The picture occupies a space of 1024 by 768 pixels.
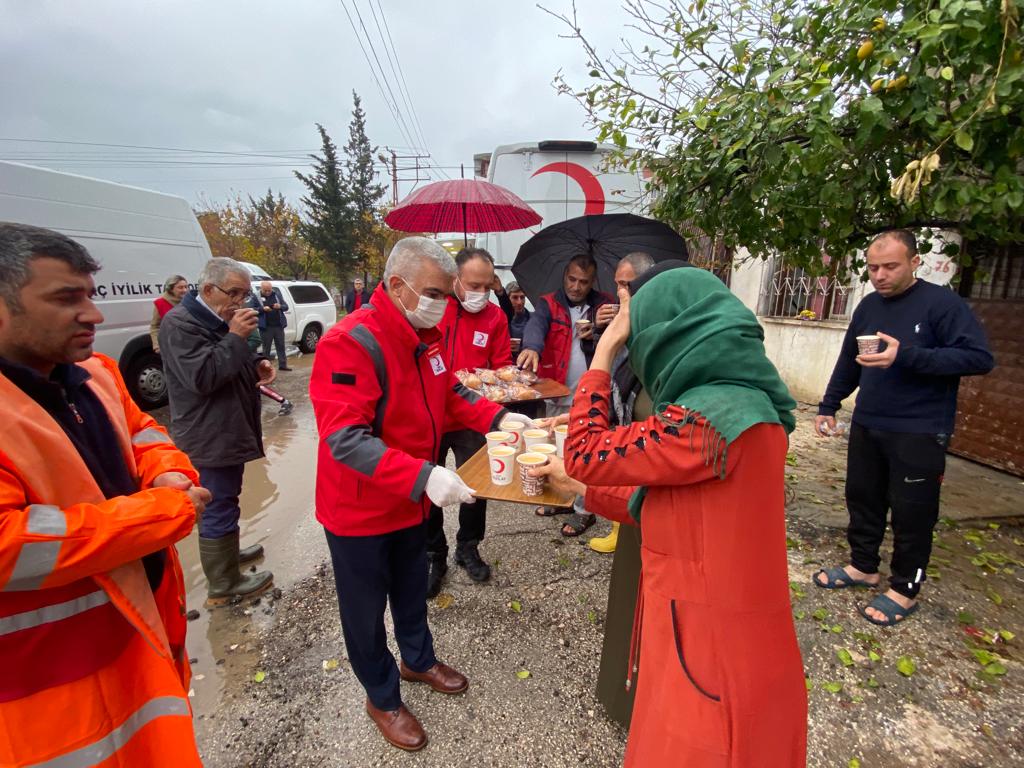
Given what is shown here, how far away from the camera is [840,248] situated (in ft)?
10.6

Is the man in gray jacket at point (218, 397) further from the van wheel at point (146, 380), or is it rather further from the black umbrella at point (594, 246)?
the van wheel at point (146, 380)

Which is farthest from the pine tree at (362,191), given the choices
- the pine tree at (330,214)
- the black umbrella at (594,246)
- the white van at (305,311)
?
the black umbrella at (594,246)

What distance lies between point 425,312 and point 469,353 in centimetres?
143

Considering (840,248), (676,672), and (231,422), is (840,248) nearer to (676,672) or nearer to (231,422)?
(676,672)

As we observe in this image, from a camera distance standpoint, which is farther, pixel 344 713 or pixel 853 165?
pixel 853 165

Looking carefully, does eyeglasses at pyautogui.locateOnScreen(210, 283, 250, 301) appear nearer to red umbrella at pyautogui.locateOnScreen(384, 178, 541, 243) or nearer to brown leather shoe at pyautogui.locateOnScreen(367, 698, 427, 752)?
red umbrella at pyautogui.locateOnScreen(384, 178, 541, 243)

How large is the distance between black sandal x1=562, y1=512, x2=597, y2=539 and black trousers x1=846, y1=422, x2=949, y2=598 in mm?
1790

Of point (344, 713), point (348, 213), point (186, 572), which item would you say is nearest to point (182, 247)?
point (186, 572)

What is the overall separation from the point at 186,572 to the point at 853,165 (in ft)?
16.2

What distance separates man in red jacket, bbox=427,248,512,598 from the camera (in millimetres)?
3178

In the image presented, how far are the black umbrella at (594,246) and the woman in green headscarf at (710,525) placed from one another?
9.12 feet

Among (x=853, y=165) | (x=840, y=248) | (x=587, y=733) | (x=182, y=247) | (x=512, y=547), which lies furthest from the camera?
(x=182, y=247)

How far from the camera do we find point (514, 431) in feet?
7.36

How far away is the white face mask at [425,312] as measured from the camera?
1862 mm
